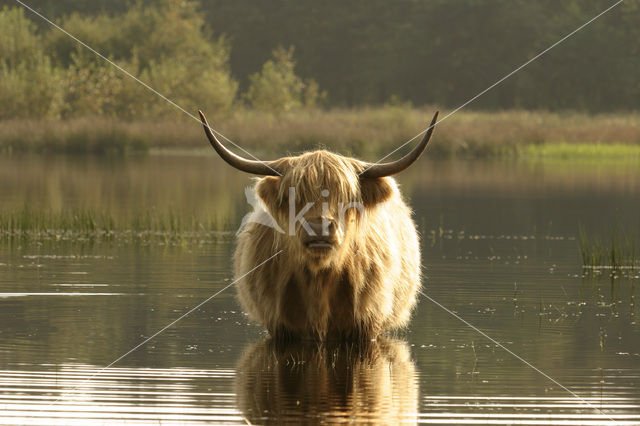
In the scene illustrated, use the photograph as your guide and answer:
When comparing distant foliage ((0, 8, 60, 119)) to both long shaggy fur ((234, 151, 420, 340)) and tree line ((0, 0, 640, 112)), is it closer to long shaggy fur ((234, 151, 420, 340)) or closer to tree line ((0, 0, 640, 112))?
tree line ((0, 0, 640, 112))

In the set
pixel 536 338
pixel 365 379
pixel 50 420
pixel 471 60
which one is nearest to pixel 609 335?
pixel 536 338

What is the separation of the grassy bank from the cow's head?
30.1 meters

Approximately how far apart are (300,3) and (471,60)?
10.0 metres

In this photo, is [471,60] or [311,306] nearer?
[311,306]

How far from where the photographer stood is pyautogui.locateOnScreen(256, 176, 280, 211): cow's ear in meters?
8.34

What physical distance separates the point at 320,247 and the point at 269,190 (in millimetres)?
696

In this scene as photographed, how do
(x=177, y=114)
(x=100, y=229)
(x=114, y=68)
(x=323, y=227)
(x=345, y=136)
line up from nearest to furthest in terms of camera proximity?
(x=323, y=227) < (x=100, y=229) < (x=345, y=136) < (x=177, y=114) < (x=114, y=68)

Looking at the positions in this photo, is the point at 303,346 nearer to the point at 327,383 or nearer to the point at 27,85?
the point at 327,383

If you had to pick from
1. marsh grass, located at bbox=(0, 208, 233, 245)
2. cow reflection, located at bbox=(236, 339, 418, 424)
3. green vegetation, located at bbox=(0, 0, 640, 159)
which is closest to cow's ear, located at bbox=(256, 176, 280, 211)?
cow reflection, located at bbox=(236, 339, 418, 424)

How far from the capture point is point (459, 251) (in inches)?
591

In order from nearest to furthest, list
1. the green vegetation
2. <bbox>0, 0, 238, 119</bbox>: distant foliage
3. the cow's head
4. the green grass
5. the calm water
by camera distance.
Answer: the calm water → the cow's head → the green vegetation → the green grass → <bbox>0, 0, 238, 119</bbox>: distant foliage

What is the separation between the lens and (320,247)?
25.8ft

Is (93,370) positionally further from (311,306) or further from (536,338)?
(536,338)

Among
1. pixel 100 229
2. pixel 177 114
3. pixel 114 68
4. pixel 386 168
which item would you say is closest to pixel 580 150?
pixel 177 114
